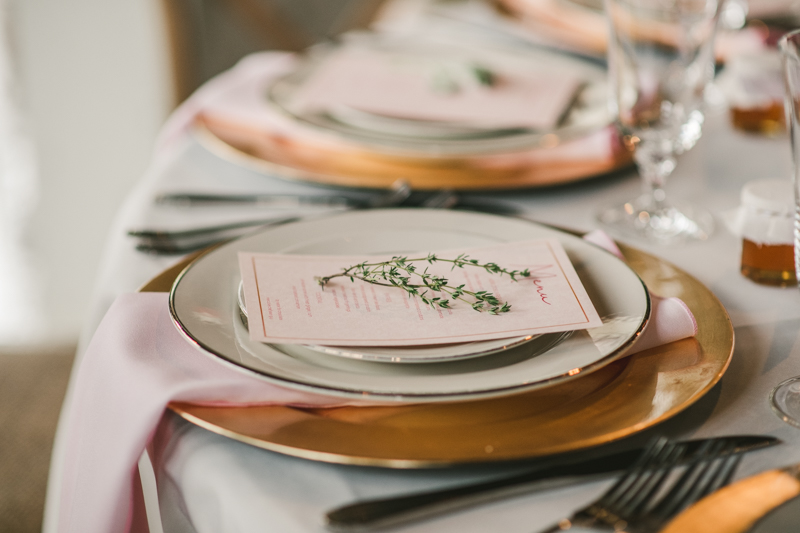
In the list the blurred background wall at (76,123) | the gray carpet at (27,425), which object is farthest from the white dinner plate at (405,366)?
the blurred background wall at (76,123)

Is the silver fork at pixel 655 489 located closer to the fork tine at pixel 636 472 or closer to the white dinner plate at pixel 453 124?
the fork tine at pixel 636 472

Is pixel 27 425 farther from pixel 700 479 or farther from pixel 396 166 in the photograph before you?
pixel 700 479

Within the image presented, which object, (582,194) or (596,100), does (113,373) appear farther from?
(596,100)

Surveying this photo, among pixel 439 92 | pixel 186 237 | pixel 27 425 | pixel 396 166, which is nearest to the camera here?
pixel 186 237

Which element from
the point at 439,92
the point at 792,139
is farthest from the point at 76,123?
the point at 792,139

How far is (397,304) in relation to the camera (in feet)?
1.54

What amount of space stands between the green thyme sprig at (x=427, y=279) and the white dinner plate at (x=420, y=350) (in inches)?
1.2

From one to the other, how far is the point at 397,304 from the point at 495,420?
0.34ft

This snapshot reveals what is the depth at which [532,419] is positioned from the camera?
404 mm

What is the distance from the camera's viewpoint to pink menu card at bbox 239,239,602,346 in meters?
0.44

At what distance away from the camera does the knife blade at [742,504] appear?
0.34 m

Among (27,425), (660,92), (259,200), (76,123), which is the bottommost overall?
(27,425)

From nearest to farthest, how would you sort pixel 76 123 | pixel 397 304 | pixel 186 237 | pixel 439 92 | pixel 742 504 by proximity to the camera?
pixel 742 504
pixel 397 304
pixel 186 237
pixel 439 92
pixel 76 123

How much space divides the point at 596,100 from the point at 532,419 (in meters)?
0.63
